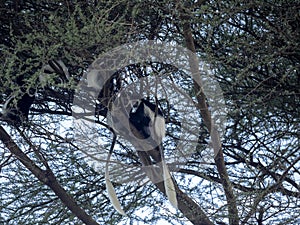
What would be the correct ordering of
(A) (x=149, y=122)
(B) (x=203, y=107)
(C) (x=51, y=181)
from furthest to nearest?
(A) (x=149, y=122), (C) (x=51, y=181), (B) (x=203, y=107)

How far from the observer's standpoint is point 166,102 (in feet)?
8.91

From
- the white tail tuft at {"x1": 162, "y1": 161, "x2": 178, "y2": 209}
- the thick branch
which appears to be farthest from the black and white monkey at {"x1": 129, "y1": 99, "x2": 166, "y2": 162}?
the thick branch

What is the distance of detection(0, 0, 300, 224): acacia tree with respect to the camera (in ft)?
7.25

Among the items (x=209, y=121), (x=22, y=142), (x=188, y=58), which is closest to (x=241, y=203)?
(x=209, y=121)

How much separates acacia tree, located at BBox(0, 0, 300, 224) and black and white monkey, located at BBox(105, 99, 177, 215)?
7cm

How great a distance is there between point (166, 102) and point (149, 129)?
152 millimetres

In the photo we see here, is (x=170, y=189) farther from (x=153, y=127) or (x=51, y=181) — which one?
(x=51, y=181)

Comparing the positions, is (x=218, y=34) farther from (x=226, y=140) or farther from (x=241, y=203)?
(x=241, y=203)

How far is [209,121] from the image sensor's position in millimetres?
2455

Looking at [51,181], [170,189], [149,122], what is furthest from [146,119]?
[51,181]

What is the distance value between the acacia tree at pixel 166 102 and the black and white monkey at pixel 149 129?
7cm

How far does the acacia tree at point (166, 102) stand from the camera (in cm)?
221

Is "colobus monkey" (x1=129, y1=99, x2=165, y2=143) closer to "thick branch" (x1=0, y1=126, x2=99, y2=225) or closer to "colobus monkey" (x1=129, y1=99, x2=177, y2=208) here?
"colobus monkey" (x1=129, y1=99, x2=177, y2=208)

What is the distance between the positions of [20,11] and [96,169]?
90cm
